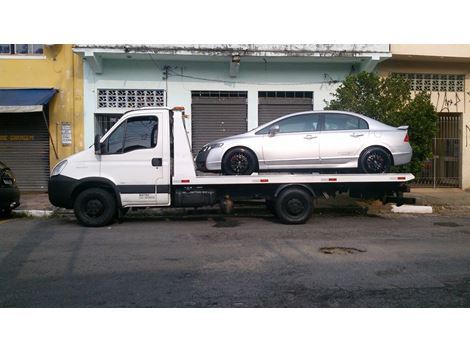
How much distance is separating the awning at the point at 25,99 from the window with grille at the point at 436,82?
11.4 metres

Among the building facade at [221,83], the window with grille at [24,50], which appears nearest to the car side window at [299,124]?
the building facade at [221,83]

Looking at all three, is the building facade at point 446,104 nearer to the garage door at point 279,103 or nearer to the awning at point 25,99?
the garage door at point 279,103

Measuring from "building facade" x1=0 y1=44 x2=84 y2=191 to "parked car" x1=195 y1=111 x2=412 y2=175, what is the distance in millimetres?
7176

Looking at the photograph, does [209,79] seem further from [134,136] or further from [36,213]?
[36,213]

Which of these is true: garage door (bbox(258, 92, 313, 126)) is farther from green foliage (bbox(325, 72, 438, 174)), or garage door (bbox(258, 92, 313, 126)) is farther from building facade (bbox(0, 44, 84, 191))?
building facade (bbox(0, 44, 84, 191))

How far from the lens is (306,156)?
8.88 metres

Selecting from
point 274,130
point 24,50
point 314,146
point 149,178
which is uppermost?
point 24,50

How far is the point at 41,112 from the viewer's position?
1434cm

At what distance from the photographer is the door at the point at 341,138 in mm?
8789

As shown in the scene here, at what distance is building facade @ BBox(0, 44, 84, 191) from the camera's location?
1402 cm

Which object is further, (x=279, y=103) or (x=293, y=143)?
(x=279, y=103)

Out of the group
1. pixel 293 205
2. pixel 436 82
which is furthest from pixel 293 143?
pixel 436 82

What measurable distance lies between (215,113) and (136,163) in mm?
6238

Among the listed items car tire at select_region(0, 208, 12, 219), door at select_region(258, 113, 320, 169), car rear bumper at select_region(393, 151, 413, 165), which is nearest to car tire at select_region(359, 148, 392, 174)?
car rear bumper at select_region(393, 151, 413, 165)
